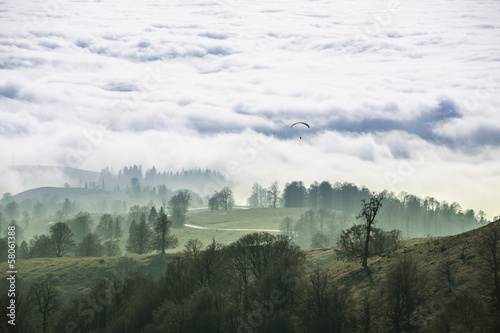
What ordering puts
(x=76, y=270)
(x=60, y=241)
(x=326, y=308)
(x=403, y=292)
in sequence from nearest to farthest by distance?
1. (x=403, y=292)
2. (x=326, y=308)
3. (x=76, y=270)
4. (x=60, y=241)

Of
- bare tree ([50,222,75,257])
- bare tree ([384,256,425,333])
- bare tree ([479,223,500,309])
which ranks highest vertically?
bare tree ([479,223,500,309])

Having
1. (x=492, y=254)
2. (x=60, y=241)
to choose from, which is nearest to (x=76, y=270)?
(x=60, y=241)

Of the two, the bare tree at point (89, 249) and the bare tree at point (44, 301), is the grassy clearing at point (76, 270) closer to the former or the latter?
the bare tree at point (44, 301)

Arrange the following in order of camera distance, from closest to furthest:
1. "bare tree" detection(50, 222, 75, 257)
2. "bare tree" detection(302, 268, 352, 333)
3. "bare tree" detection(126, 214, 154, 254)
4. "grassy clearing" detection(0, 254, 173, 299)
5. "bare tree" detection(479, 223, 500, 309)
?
"bare tree" detection(479, 223, 500, 309) < "bare tree" detection(302, 268, 352, 333) < "grassy clearing" detection(0, 254, 173, 299) < "bare tree" detection(126, 214, 154, 254) < "bare tree" detection(50, 222, 75, 257)

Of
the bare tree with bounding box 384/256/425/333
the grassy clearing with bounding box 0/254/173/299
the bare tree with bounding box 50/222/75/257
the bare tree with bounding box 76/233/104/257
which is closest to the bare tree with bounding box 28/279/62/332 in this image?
the grassy clearing with bounding box 0/254/173/299

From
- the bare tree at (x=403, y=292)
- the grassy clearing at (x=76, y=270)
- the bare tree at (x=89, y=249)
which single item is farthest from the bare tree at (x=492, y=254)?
the bare tree at (x=89, y=249)

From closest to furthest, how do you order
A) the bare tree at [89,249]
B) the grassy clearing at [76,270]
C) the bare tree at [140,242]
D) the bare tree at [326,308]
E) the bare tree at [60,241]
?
1. the bare tree at [326,308]
2. the grassy clearing at [76,270]
3. the bare tree at [140,242]
4. the bare tree at [60,241]
5. the bare tree at [89,249]

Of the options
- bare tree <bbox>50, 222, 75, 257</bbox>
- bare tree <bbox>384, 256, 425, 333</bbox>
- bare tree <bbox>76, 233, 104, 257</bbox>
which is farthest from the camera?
bare tree <bbox>76, 233, 104, 257</bbox>

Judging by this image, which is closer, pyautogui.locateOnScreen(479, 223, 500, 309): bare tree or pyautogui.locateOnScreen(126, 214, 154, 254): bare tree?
pyautogui.locateOnScreen(479, 223, 500, 309): bare tree

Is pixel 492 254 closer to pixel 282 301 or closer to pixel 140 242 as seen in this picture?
pixel 282 301

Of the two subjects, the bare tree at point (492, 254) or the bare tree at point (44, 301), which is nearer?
the bare tree at point (492, 254)

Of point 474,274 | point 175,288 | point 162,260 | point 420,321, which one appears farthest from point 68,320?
point 474,274

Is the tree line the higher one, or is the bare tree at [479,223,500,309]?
the bare tree at [479,223,500,309]

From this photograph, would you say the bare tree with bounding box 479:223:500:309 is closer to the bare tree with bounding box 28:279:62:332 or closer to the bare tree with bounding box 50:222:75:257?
the bare tree with bounding box 28:279:62:332
